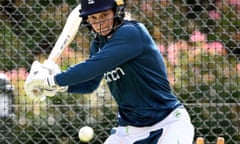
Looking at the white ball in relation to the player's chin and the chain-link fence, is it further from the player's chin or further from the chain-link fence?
the player's chin

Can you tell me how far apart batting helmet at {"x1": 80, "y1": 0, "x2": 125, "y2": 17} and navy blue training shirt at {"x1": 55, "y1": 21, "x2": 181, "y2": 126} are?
107 mm

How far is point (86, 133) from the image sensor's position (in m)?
5.22

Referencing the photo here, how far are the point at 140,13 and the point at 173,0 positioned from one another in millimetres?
220

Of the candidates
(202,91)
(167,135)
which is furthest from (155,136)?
(202,91)

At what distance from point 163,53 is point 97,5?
5.13 feet

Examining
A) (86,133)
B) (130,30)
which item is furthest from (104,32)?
(86,133)

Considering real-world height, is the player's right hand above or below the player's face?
below

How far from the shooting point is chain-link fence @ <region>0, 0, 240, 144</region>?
5.41 metres

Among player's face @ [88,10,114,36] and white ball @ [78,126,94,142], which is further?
white ball @ [78,126,94,142]

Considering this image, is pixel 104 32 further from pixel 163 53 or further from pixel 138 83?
pixel 163 53

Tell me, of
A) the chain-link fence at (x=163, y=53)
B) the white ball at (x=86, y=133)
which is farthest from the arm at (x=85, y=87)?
the chain-link fence at (x=163, y=53)

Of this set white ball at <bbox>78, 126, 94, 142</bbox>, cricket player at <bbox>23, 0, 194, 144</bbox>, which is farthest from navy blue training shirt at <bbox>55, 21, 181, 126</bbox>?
white ball at <bbox>78, 126, 94, 142</bbox>

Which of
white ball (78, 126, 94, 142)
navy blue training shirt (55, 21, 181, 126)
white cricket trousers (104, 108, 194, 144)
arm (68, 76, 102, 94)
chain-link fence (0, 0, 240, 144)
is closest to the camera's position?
navy blue training shirt (55, 21, 181, 126)

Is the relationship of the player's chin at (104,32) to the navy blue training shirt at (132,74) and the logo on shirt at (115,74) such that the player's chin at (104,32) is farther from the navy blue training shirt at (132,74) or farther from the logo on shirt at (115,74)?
the logo on shirt at (115,74)
